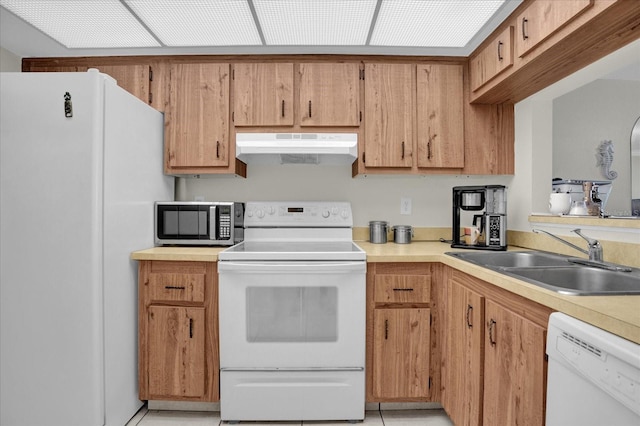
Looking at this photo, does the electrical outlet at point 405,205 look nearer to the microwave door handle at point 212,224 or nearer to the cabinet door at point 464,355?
the cabinet door at point 464,355

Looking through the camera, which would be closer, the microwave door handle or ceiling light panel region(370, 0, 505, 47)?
ceiling light panel region(370, 0, 505, 47)

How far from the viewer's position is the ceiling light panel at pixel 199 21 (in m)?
1.71

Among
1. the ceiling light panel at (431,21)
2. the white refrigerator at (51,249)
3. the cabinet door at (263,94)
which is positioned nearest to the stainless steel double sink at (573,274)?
the ceiling light panel at (431,21)

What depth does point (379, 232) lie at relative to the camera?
92.4 inches

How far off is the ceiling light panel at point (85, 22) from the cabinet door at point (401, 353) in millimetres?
2120

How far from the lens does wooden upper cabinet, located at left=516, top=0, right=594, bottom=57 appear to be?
1.28 meters

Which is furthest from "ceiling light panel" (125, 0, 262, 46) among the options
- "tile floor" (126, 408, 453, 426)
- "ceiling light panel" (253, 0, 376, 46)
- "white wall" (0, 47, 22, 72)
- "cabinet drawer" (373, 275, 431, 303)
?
"tile floor" (126, 408, 453, 426)

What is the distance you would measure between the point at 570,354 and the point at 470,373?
2.52 ft

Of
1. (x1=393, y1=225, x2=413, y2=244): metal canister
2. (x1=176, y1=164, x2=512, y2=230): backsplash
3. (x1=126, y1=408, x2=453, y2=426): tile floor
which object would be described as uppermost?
(x1=176, y1=164, x2=512, y2=230): backsplash

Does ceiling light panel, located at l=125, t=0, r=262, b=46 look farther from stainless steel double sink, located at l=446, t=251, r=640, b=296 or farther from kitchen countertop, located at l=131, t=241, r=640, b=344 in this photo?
stainless steel double sink, located at l=446, t=251, r=640, b=296

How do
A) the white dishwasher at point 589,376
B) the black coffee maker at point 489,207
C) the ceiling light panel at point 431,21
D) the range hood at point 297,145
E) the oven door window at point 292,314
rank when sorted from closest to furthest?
the white dishwasher at point 589,376 < the ceiling light panel at point 431,21 < the oven door window at point 292,314 < the black coffee maker at point 489,207 < the range hood at point 297,145

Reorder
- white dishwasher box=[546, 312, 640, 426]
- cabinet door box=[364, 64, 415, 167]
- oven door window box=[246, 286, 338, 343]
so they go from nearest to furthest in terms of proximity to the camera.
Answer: white dishwasher box=[546, 312, 640, 426], oven door window box=[246, 286, 338, 343], cabinet door box=[364, 64, 415, 167]

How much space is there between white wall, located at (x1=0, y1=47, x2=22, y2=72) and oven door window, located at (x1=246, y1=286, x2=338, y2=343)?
7.28ft

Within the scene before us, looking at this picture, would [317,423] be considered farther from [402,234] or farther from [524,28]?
[524,28]
